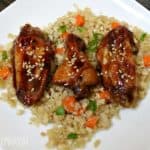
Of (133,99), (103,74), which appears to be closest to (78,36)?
(103,74)

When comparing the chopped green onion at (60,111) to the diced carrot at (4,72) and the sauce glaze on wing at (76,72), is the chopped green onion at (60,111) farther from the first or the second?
the diced carrot at (4,72)

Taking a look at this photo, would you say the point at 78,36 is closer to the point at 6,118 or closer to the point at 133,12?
the point at 133,12

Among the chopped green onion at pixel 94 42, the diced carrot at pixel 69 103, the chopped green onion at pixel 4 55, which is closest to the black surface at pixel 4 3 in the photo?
the chopped green onion at pixel 4 55

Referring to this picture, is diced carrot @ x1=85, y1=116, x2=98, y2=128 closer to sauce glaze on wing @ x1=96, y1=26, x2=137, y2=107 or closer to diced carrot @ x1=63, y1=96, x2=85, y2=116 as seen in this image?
diced carrot @ x1=63, y1=96, x2=85, y2=116

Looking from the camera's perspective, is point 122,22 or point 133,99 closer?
point 133,99

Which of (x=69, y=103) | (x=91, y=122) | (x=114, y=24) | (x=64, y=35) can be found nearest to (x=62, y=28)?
(x=64, y=35)

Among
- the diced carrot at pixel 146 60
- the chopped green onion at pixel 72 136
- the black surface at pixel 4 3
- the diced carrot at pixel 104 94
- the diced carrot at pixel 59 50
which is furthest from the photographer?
the black surface at pixel 4 3
